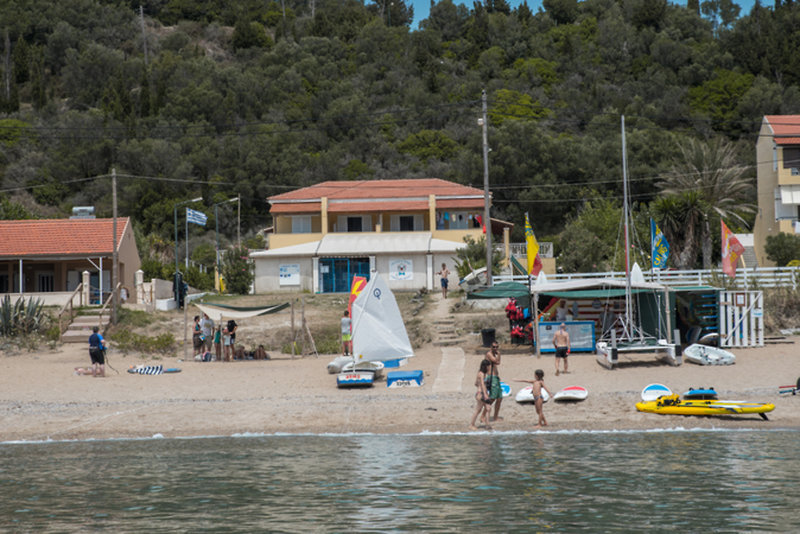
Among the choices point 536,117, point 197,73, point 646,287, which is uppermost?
point 197,73

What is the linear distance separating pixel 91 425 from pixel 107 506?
8.12m

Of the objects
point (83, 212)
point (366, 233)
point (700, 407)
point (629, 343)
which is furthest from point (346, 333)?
point (83, 212)

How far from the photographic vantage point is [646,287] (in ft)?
93.8

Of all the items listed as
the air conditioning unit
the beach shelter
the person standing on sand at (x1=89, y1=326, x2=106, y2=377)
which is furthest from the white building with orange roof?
the beach shelter

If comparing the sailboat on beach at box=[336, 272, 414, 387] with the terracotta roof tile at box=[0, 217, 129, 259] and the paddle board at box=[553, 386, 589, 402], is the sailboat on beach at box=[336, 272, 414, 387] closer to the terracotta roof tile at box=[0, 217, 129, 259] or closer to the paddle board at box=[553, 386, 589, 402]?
the paddle board at box=[553, 386, 589, 402]

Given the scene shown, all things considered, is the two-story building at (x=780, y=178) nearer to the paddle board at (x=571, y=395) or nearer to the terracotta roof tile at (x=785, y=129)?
the terracotta roof tile at (x=785, y=129)

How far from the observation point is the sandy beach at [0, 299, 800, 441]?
21328 mm

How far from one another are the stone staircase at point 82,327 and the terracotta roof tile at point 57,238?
630cm

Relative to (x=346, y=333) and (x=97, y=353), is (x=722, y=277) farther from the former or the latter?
(x=97, y=353)

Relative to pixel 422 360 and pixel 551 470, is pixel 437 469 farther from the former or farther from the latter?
pixel 422 360

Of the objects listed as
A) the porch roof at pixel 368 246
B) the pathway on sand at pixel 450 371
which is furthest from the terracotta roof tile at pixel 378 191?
the pathway on sand at pixel 450 371

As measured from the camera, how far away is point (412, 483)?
51.4 feet

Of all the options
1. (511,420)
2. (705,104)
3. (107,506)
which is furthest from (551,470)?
(705,104)

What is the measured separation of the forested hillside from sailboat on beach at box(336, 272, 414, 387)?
21.4 meters
